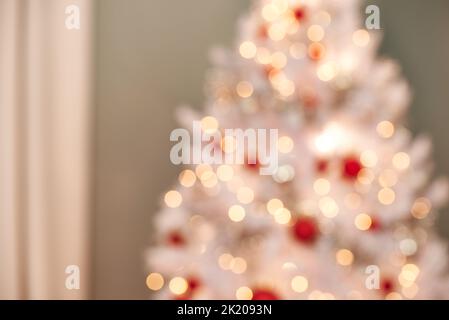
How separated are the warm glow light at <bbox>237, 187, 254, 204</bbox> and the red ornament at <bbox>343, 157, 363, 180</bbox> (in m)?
0.32

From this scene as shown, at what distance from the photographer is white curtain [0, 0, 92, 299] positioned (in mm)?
1860

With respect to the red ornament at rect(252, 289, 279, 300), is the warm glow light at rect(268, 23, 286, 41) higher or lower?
higher

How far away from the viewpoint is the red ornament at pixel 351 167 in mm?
1662

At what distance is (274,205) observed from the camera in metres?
1.69

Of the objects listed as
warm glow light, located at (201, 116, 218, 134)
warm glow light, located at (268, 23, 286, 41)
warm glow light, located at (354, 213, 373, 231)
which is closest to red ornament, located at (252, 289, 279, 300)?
warm glow light, located at (354, 213, 373, 231)

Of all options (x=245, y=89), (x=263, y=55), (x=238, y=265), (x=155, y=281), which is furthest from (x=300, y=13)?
(x=155, y=281)

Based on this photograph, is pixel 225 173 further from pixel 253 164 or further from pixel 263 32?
pixel 263 32

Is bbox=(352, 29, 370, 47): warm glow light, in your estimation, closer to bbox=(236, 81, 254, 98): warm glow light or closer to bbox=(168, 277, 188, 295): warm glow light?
bbox=(236, 81, 254, 98): warm glow light

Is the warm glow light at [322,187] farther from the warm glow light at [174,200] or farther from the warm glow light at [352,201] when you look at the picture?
the warm glow light at [174,200]

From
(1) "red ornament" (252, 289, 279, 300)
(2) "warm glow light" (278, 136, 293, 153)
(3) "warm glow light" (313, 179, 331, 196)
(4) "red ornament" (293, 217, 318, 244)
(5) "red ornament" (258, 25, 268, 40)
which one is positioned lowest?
(1) "red ornament" (252, 289, 279, 300)

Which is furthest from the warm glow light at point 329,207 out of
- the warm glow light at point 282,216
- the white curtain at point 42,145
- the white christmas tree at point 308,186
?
the white curtain at point 42,145
